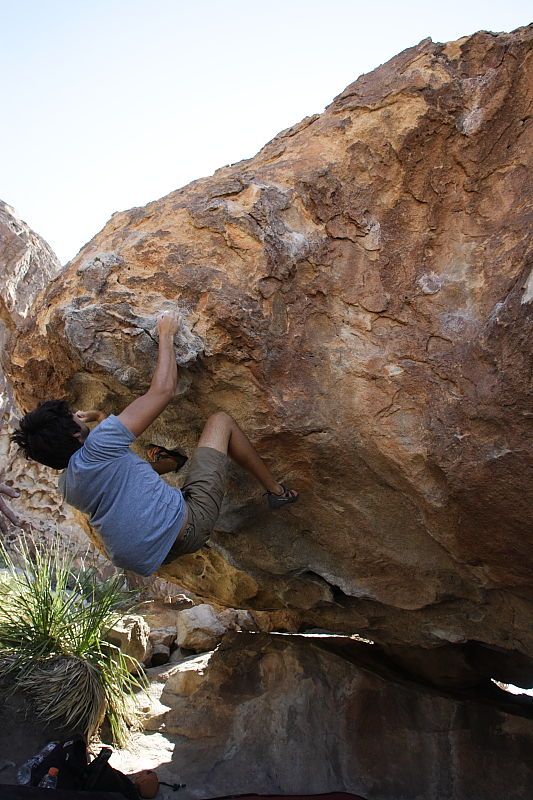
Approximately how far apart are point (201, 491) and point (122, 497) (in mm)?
359

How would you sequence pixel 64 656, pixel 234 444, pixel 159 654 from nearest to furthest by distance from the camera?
pixel 234 444, pixel 64 656, pixel 159 654

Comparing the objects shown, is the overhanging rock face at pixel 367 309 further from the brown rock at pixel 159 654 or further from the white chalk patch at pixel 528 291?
the brown rock at pixel 159 654

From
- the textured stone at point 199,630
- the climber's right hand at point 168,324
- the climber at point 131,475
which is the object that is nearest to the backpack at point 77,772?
the climber at point 131,475

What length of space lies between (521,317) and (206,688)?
3.16m

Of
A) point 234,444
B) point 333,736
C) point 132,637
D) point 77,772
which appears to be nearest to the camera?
point 234,444

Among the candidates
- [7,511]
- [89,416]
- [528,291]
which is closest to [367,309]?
[528,291]

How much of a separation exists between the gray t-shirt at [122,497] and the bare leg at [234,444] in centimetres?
31

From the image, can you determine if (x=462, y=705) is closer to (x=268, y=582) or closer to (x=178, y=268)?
(x=268, y=582)

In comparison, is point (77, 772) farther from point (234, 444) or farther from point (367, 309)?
point (367, 309)

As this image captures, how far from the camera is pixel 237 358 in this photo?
3.04 m

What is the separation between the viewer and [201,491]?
3025mm

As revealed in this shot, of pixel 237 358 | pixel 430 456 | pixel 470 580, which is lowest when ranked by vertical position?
pixel 470 580

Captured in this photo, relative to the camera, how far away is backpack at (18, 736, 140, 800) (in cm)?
332

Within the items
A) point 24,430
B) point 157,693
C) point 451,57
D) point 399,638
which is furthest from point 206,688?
point 451,57
